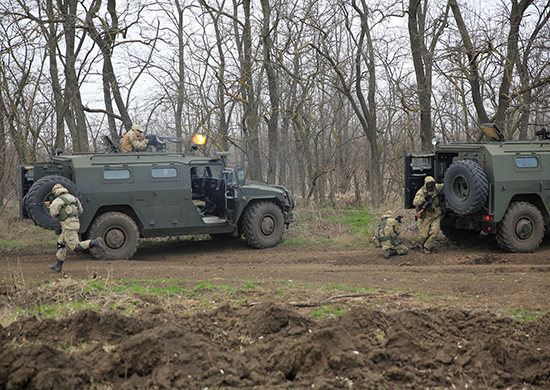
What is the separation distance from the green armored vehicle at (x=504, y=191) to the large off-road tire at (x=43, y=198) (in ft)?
25.2

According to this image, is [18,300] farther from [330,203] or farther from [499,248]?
[330,203]

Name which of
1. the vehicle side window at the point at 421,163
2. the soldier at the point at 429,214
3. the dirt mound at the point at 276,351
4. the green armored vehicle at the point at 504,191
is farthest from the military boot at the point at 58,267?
the vehicle side window at the point at 421,163

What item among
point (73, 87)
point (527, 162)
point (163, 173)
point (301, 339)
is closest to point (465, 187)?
point (527, 162)

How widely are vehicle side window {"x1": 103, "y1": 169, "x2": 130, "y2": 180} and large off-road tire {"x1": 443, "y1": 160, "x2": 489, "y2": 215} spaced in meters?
6.70

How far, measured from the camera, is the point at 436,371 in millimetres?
4332

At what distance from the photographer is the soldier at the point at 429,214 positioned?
10.8 meters

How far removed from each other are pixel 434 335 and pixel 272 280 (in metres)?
3.35

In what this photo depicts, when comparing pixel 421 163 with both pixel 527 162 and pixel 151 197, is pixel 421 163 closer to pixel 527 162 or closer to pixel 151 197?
pixel 527 162

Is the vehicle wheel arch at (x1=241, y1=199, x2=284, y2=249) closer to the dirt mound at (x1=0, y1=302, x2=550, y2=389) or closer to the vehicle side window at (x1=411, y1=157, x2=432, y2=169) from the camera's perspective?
the vehicle side window at (x1=411, y1=157, x2=432, y2=169)

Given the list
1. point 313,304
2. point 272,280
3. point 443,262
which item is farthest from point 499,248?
point 313,304

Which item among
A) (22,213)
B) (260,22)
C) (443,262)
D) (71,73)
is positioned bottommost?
(443,262)

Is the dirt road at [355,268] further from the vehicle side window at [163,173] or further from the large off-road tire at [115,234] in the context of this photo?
the vehicle side window at [163,173]

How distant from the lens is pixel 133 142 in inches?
458

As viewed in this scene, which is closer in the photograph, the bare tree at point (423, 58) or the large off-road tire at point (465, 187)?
the large off-road tire at point (465, 187)
